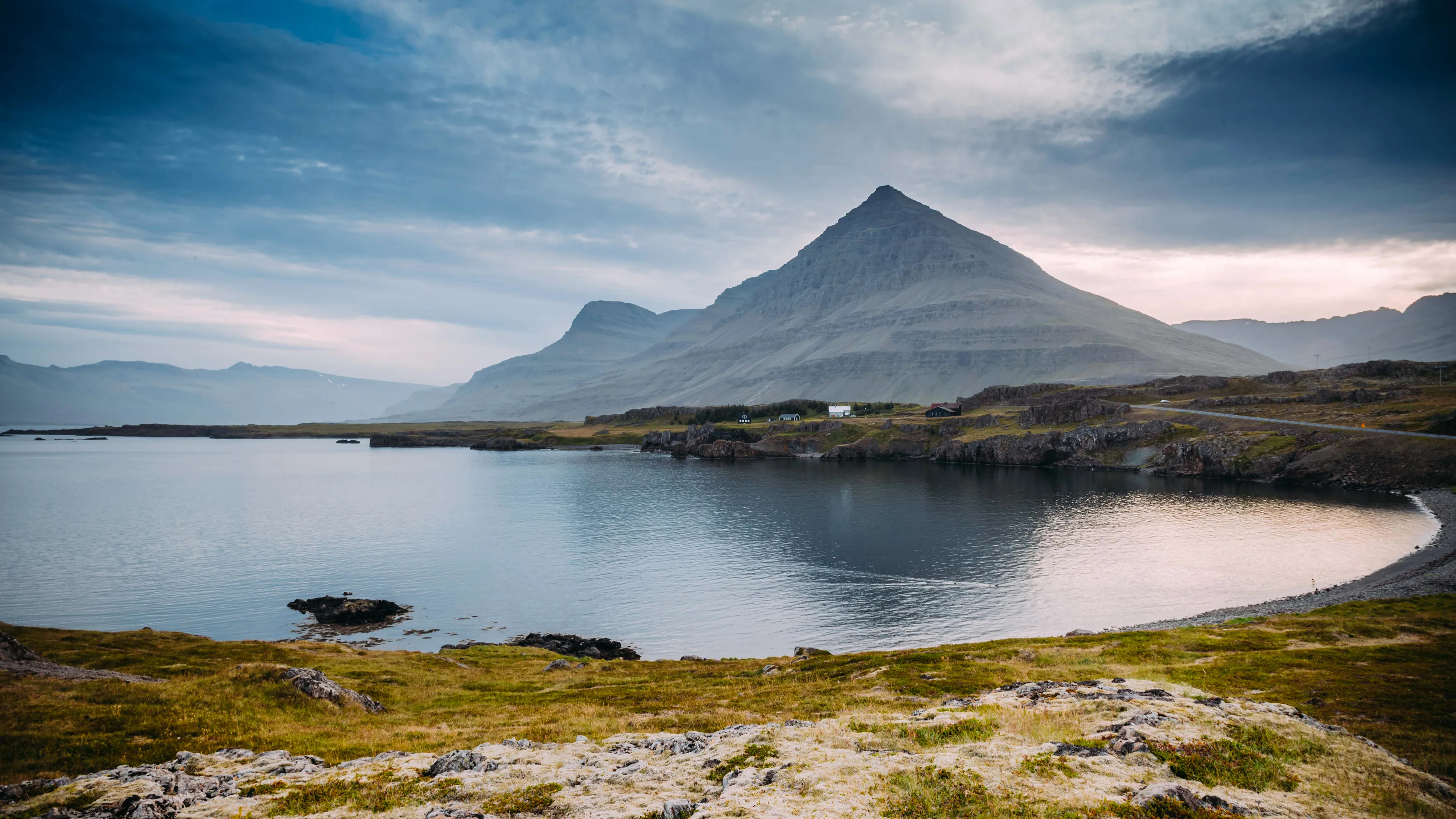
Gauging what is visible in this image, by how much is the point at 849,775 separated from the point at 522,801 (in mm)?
8081

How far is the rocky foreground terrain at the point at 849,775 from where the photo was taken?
15.1m

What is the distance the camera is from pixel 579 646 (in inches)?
2164

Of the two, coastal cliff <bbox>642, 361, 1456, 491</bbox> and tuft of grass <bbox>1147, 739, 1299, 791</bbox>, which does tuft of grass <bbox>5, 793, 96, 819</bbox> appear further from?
coastal cliff <bbox>642, 361, 1456, 491</bbox>

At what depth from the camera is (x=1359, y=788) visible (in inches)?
616

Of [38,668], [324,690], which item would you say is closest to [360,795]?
[324,690]

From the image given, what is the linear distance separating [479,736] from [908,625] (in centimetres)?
4242

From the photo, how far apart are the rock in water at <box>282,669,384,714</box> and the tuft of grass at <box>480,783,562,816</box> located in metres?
16.5

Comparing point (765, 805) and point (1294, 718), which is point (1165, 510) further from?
point (765, 805)

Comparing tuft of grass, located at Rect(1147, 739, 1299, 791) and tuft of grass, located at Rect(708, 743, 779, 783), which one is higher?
tuft of grass, located at Rect(1147, 739, 1299, 791)

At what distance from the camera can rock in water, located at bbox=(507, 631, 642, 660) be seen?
174ft

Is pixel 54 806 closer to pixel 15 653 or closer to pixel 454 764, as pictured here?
pixel 454 764

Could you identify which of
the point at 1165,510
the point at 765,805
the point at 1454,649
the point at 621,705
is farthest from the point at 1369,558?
the point at 765,805

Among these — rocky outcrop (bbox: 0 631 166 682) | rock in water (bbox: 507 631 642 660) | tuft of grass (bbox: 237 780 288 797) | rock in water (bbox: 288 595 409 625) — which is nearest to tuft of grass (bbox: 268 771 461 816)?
tuft of grass (bbox: 237 780 288 797)

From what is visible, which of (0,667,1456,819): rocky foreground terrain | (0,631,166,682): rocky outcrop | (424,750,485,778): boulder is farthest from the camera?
(0,631,166,682): rocky outcrop
